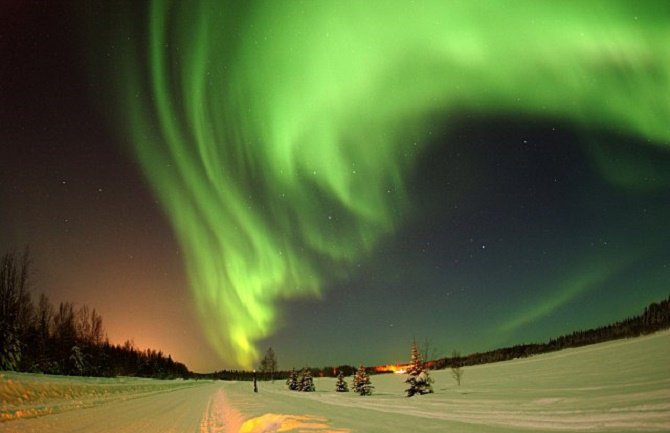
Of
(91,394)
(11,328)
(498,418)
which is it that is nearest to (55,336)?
(11,328)

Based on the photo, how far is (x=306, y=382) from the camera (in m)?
52.1

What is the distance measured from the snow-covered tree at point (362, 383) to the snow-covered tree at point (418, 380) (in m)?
6.41

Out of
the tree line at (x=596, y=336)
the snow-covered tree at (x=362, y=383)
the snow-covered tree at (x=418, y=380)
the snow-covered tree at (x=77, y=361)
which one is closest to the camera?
the snow-covered tree at (x=418, y=380)

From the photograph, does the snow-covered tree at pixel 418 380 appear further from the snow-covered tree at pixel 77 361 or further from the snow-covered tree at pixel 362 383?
the snow-covered tree at pixel 77 361

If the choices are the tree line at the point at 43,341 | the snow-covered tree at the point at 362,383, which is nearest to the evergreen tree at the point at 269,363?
the tree line at the point at 43,341

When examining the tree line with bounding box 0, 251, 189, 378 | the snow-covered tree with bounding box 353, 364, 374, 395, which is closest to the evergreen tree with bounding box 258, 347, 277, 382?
the tree line with bounding box 0, 251, 189, 378

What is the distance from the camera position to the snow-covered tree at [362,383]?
37.8m

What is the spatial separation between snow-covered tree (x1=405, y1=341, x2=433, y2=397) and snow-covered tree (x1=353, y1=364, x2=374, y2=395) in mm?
6408

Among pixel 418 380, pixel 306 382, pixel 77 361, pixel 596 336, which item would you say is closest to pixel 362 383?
pixel 418 380

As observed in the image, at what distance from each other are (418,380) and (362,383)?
8.78 m

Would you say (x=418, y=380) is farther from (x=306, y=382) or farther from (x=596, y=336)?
(x=596, y=336)

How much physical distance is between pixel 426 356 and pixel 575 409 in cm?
5063

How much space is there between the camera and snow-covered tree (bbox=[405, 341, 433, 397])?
103ft

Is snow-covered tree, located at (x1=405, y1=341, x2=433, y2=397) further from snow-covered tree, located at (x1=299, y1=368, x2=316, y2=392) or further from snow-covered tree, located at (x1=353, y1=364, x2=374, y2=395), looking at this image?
snow-covered tree, located at (x1=299, y1=368, x2=316, y2=392)
